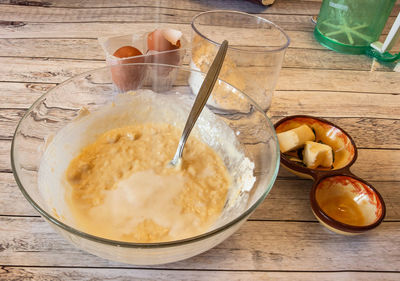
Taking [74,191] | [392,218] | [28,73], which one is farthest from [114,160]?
[392,218]

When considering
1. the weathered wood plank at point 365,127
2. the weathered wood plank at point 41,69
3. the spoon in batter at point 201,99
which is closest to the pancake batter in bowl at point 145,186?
the spoon in batter at point 201,99

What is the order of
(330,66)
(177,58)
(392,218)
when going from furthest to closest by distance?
(330,66) → (177,58) → (392,218)

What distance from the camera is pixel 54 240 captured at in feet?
2.37

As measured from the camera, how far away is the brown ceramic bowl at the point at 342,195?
0.74 m

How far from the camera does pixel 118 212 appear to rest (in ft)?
2.38

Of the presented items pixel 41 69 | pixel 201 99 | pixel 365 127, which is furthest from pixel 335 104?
pixel 41 69

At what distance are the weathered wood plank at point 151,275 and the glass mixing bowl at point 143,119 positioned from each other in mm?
63

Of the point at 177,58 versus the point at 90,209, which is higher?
the point at 177,58

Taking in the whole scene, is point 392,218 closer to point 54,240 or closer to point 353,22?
point 54,240

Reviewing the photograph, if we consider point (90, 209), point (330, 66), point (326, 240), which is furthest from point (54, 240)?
point (330, 66)

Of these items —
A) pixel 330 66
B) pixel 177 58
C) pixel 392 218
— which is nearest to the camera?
pixel 392 218

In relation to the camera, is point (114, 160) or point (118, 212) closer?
point (118, 212)

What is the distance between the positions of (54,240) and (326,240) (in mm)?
563

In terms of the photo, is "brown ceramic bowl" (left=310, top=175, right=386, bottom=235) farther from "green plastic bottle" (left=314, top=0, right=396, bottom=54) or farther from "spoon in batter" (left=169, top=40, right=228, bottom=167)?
"green plastic bottle" (left=314, top=0, right=396, bottom=54)
